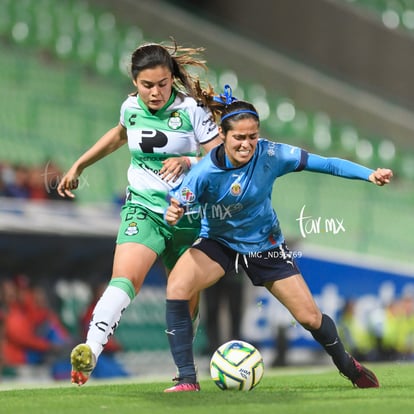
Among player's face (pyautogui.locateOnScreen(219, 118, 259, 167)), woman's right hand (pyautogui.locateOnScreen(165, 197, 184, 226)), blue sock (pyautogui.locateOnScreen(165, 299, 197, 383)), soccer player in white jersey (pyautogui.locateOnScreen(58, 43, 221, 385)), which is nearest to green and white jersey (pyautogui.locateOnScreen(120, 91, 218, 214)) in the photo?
soccer player in white jersey (pyautogui.locateOnScreen(58, 43, 221, 385))

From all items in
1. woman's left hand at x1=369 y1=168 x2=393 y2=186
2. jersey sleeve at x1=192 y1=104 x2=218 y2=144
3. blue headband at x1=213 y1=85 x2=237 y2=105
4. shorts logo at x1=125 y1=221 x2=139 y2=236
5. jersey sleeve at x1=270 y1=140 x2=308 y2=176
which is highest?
blue headband at x1=213 y1=85 x2=237 y2=105

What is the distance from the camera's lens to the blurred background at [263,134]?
45.7ft

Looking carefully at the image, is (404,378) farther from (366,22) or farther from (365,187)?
(366,22)

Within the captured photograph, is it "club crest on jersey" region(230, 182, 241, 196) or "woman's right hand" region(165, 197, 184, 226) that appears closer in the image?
"woman's right hand" region(165, 197, 184, 226)

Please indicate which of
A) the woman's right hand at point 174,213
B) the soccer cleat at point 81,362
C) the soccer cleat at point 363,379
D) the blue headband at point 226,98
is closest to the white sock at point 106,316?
the soccer cleat at point 81,362

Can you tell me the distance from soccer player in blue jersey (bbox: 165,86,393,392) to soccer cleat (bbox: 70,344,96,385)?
0.76m

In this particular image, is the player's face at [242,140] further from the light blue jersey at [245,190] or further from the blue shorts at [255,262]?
the blue shorts at [255,262]

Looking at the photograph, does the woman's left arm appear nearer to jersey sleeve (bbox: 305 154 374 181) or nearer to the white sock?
jersey sleeve (bbox: 305 154 374 181)

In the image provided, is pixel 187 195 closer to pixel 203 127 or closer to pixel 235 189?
pixel 235 189

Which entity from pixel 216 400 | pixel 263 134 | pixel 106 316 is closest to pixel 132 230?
pixel 106 316

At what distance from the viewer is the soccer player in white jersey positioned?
268 inches

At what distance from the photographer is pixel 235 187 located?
6723mm

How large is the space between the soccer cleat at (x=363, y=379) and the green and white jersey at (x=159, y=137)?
170cm

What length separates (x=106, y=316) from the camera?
6.52m
